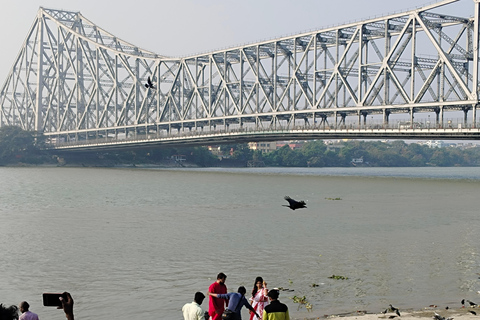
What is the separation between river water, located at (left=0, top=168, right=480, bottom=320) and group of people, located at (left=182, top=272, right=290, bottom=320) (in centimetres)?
270

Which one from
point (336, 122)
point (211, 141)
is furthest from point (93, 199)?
point (211, 141)

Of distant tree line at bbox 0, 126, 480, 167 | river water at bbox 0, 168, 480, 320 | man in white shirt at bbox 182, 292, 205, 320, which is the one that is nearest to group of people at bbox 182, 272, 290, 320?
man in white shirt at bbox 182, 292, 205, 320

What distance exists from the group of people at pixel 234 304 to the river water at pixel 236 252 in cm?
270

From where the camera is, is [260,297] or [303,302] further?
[303,302]

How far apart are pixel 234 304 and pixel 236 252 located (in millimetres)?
11822

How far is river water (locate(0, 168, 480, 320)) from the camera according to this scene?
52.9ft

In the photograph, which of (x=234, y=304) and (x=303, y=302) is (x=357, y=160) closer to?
(x=303, y=302)

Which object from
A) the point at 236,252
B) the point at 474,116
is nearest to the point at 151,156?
the point at 474,116

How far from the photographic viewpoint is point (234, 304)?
35.6 feet

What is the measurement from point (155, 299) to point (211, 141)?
75.3m

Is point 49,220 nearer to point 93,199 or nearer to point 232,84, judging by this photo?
point 93,199

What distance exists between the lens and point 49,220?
32656 millimetres

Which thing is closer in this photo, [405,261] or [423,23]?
[405,261]

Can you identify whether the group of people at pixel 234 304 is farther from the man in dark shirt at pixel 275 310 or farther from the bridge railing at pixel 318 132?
the bridge railing at pixel 318 132
